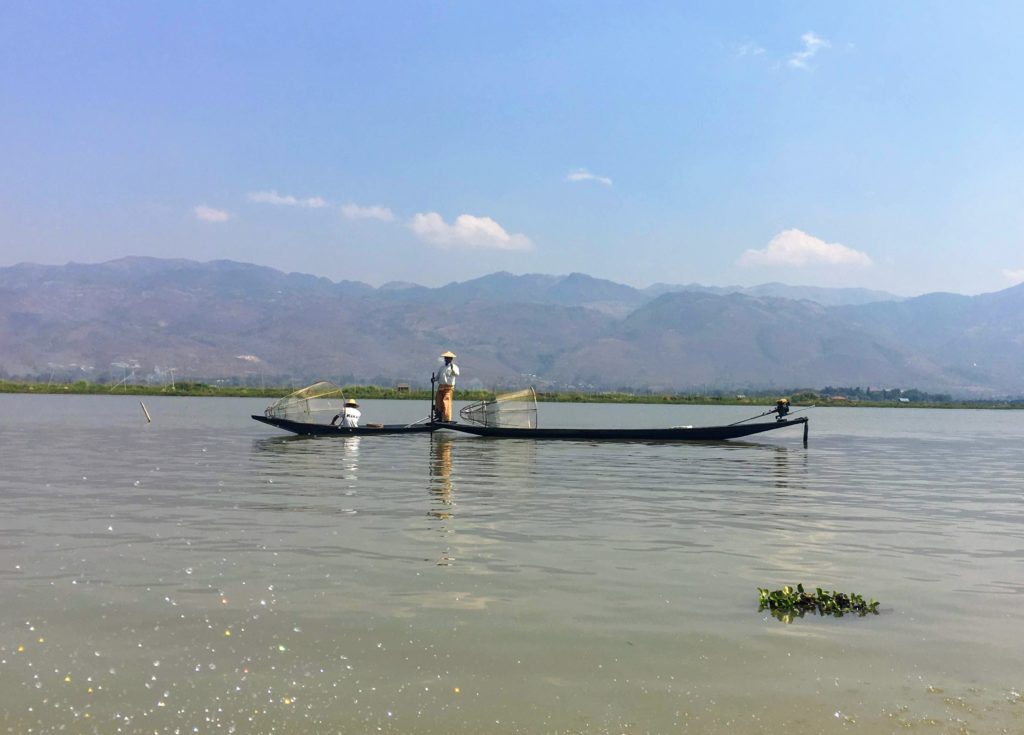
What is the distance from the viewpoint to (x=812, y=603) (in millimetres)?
10648

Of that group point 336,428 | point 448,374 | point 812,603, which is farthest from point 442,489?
point 336,428

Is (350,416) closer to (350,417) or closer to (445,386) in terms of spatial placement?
(350,417)

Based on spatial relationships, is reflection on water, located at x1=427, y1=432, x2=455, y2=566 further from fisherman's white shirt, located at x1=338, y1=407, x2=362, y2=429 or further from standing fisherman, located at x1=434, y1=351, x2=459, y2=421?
fisherman's white shirt, located at x1=338, y1=407, x2=362, y2=429

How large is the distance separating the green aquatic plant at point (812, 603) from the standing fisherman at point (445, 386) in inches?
1120

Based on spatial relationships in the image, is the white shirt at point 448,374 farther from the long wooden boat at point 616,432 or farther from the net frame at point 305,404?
the net frame at point 305,404

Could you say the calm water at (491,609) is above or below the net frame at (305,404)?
below

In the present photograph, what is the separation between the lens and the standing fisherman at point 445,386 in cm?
3953

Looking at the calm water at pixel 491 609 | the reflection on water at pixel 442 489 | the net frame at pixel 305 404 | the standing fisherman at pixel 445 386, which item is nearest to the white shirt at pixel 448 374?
the standing fisherman at pixel 445 386

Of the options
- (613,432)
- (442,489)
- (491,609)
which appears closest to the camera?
(491,609)

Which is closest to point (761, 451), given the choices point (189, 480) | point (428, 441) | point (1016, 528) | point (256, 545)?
point (428, 441)

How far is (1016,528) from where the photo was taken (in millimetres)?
17812

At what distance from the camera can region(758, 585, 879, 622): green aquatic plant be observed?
413 inches

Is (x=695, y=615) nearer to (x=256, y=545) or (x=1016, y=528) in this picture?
(x=256, y=545)

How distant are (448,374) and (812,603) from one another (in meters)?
29.8
